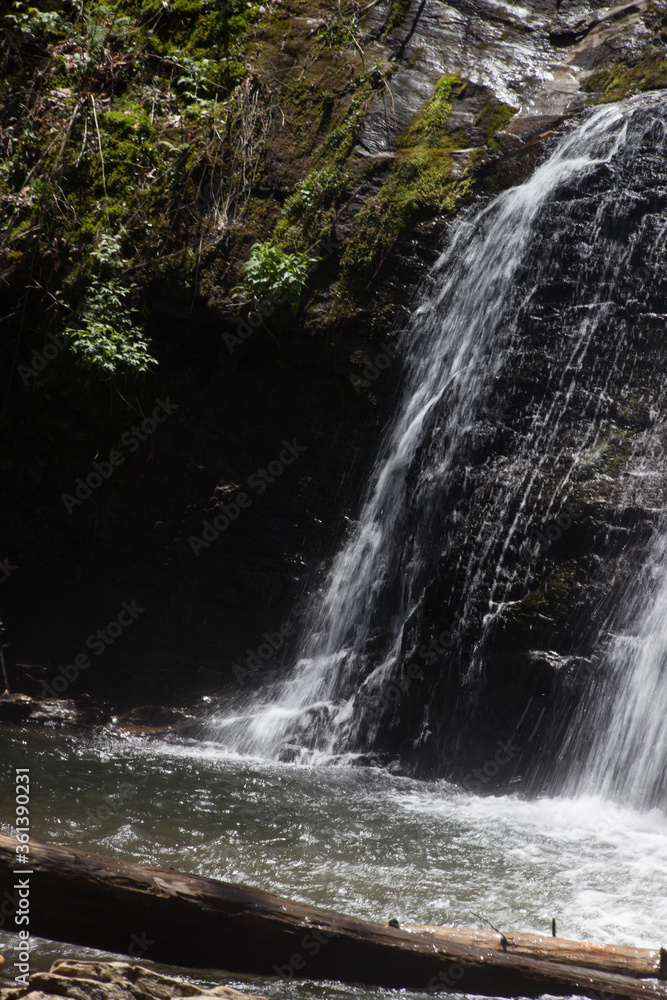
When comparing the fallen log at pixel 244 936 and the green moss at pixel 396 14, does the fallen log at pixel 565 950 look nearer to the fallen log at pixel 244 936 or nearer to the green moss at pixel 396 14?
the fallen log at pixel 244 936

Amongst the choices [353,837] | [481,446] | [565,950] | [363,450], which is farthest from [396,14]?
[565,950]

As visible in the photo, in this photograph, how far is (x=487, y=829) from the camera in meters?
5.40

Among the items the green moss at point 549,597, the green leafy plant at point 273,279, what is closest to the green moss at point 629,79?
the green leafy plant at point 273,279

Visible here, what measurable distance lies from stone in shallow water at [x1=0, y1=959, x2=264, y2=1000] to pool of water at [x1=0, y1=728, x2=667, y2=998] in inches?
16.0

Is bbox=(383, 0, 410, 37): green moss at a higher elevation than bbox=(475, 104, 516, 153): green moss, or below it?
higher

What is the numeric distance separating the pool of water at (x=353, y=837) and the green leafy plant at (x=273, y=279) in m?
4.82

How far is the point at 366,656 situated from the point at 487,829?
8.00 ft

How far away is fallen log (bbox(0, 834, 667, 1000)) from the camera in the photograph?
2.88m

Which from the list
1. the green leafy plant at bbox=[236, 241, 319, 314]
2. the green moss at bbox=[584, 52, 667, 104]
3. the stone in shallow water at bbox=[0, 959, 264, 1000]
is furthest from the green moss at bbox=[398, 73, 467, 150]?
the stone in shallow water at bbox=[0, 959, 264, 1000]

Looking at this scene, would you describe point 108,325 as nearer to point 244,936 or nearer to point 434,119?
point 434,119

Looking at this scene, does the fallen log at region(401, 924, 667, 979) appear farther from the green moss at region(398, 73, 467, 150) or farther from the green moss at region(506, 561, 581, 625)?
the green moss at region(398, 73, 467, 150)

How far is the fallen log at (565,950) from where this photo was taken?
3.01m

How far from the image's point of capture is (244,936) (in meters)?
2.94

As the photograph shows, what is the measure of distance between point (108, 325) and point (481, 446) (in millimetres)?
4209
